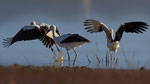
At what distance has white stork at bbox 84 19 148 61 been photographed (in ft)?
33.1

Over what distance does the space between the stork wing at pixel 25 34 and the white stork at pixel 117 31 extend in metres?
1.93

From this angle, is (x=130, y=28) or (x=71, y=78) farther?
(x=130, y=28)

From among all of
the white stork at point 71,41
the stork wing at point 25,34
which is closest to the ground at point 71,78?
the white stork at point 71,41

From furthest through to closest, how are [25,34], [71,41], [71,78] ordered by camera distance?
[25,34] < [71,41] < [71,78]

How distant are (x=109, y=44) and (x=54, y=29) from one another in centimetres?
225

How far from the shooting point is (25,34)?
431 inches

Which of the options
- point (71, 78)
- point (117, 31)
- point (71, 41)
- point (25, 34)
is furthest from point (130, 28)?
point (71, 78)

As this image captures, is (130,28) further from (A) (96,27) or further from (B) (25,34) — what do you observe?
(B) (25,34)

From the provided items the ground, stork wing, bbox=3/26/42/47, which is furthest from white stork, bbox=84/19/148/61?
the ground

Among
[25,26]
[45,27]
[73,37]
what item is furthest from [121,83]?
[45,27]

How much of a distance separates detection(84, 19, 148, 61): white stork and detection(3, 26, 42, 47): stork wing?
1.93 metres

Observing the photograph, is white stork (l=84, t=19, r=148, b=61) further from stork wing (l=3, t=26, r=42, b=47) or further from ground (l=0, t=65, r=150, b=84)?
ground (l=0, t=65, r=150, b=84)

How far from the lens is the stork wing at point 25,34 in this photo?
429 inches

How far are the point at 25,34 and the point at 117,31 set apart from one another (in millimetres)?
3348
